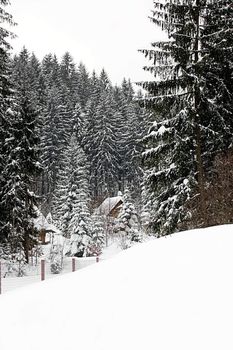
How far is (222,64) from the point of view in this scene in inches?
621

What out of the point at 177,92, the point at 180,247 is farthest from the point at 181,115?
the point at 180,247

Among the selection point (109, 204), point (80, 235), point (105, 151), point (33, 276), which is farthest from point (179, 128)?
point (105, 151)

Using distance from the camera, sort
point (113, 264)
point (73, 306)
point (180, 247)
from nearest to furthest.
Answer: point (73, 306)
point (180, 247)
point (113, 264)

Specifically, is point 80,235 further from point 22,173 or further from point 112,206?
point 112,206

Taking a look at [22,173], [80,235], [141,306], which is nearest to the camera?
[141,306]

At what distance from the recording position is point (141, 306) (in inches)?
212

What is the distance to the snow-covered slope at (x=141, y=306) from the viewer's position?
14.8 feet

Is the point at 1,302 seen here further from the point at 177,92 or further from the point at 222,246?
the point at 177,92

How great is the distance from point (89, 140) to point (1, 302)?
58.1 m

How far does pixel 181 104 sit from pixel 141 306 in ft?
37.2

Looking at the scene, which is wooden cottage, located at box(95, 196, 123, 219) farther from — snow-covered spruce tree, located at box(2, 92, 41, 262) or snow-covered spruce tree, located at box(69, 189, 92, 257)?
snow-covered spruce tree, located at box(2, 92, 41, 262)

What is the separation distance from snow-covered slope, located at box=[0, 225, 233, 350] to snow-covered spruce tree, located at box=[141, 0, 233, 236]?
7.85 meters

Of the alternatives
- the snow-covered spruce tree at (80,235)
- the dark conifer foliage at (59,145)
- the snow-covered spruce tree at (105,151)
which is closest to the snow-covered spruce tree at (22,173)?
the dark conifer foliage at (59,145)

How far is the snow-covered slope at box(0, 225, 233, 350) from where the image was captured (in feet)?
14.8
